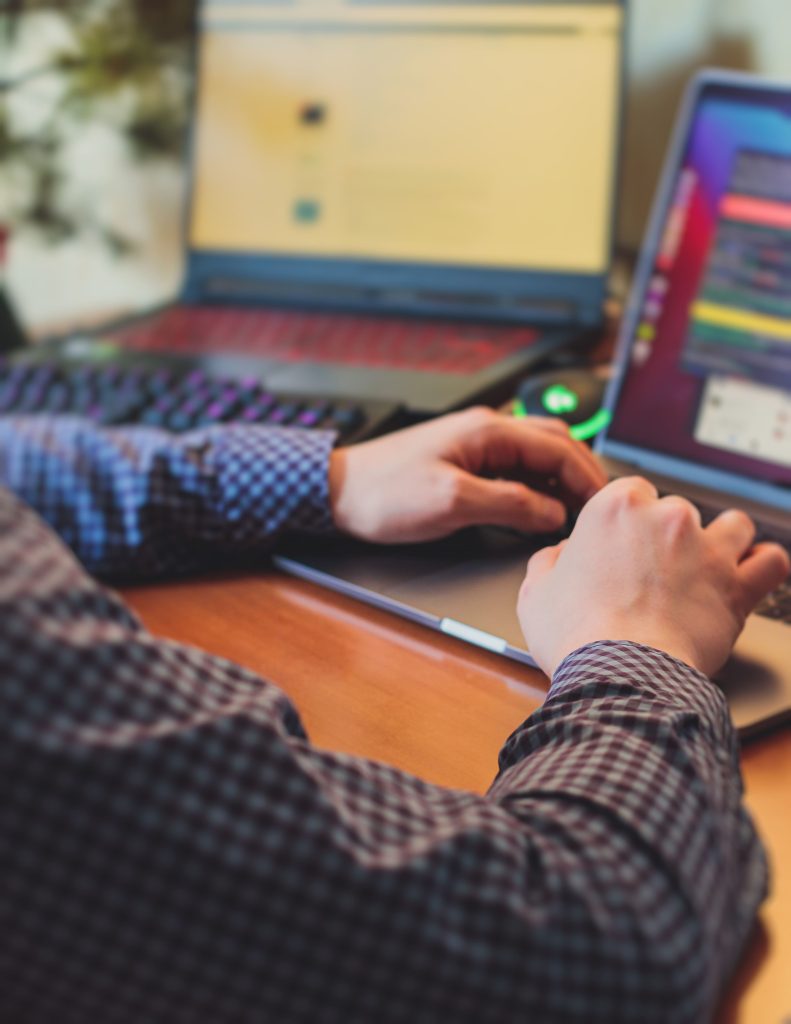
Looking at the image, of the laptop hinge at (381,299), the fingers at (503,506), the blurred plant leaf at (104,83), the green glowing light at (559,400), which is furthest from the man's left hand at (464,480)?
the blurred plant leaf at (104,83)

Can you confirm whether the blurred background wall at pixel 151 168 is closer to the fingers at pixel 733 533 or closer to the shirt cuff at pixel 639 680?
the fingers at pixel 733 533

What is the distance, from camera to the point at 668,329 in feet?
2.83

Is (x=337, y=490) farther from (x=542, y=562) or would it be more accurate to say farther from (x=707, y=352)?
(x=707, y=352)

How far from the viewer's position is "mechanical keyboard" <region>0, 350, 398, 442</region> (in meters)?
0.87

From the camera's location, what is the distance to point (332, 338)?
1.12m

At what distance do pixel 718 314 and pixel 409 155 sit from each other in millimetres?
483

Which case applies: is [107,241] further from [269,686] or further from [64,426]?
[269,686]

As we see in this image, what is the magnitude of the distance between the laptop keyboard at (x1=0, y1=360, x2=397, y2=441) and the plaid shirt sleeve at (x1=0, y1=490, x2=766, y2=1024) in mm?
459

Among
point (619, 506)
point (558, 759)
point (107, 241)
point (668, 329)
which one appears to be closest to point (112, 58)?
point (107, 241)

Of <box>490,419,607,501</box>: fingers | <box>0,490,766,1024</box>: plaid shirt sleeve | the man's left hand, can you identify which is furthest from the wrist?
<box>0,490,766,1024</box>: plaid shirt sleeve

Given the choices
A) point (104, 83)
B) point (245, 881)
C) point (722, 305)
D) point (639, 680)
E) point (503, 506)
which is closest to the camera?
point (245, 881)

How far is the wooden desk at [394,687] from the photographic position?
1.66ft

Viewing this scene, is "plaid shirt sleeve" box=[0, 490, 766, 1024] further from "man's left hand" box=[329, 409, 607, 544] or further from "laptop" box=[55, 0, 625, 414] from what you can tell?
"laptop" box=[55, 0, 625, 414]

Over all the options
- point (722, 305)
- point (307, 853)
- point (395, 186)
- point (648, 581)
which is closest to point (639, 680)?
point (648, 581)
